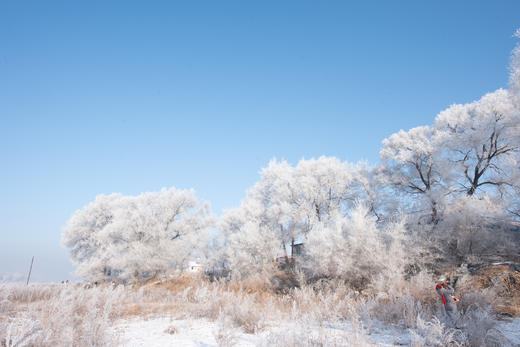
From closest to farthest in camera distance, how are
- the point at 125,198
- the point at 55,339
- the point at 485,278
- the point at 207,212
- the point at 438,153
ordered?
the point at 55,339 < the point at 485,278 < the point at 438,153 < the point at 207,212 < the point at 125,198

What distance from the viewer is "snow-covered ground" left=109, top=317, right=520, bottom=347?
512 centimetres

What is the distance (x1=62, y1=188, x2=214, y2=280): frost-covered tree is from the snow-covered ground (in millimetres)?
17929

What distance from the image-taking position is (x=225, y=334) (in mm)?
5094

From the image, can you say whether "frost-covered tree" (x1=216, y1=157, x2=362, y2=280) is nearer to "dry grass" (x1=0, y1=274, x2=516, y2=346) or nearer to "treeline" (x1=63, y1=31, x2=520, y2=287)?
"treeline" (x1=63, y1=31, x2=520, y2=287)

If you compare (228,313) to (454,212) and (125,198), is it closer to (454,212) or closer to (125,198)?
(454,212)

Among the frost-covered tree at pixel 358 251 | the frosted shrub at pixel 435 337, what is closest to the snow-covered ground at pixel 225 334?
the frosted shrub at pixel 435 337

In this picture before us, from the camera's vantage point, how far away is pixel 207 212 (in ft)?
Answer: 105

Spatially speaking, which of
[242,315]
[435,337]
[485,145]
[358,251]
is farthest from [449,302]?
[485,145]

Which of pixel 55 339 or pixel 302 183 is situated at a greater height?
pixel 302 183

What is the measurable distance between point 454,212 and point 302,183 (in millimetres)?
12752

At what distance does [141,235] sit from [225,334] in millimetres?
24564

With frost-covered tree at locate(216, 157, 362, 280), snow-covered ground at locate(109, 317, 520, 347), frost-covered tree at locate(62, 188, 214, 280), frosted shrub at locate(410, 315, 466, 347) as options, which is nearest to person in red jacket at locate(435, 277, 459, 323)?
frosted shrub at locate(410, 315, 466, 347)

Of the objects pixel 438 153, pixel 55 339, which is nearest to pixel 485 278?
pixel 438 153

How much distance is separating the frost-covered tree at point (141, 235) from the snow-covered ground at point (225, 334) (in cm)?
1793
